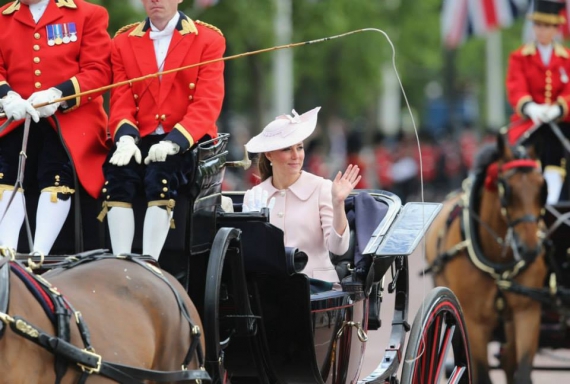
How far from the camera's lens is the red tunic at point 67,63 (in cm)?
554

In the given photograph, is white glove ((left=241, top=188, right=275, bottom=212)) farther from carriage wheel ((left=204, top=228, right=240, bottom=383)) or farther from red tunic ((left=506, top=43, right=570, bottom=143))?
red tunic ((left=506, top=43, right=570, bottom=143))

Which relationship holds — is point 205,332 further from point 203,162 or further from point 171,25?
point 171,25

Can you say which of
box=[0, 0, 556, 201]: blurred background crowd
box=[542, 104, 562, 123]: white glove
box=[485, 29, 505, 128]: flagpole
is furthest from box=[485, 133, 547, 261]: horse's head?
box=[485, 29, 505, 128]: flagpole

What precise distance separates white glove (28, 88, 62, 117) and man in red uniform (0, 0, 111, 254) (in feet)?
0.07

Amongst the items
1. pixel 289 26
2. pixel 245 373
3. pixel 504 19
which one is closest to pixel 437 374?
pixel 245 373

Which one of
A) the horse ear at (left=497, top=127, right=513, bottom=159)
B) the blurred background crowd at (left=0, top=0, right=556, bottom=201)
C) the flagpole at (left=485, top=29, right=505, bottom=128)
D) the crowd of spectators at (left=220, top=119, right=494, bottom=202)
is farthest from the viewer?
the flagpole at (left=485, top=29, right=505, bottom=128)

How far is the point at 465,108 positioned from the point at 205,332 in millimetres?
36448

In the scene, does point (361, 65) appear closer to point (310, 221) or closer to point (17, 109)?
point (310, 221)

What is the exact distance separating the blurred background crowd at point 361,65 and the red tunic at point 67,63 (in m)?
7.94

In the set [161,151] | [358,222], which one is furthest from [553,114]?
[161,151]

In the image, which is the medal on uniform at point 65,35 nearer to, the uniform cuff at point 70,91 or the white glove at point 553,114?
the uniform cuff at point 70,91

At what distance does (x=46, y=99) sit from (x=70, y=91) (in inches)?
7.3

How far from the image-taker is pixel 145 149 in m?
5.55

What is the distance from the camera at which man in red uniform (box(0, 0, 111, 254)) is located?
17.9 ft
